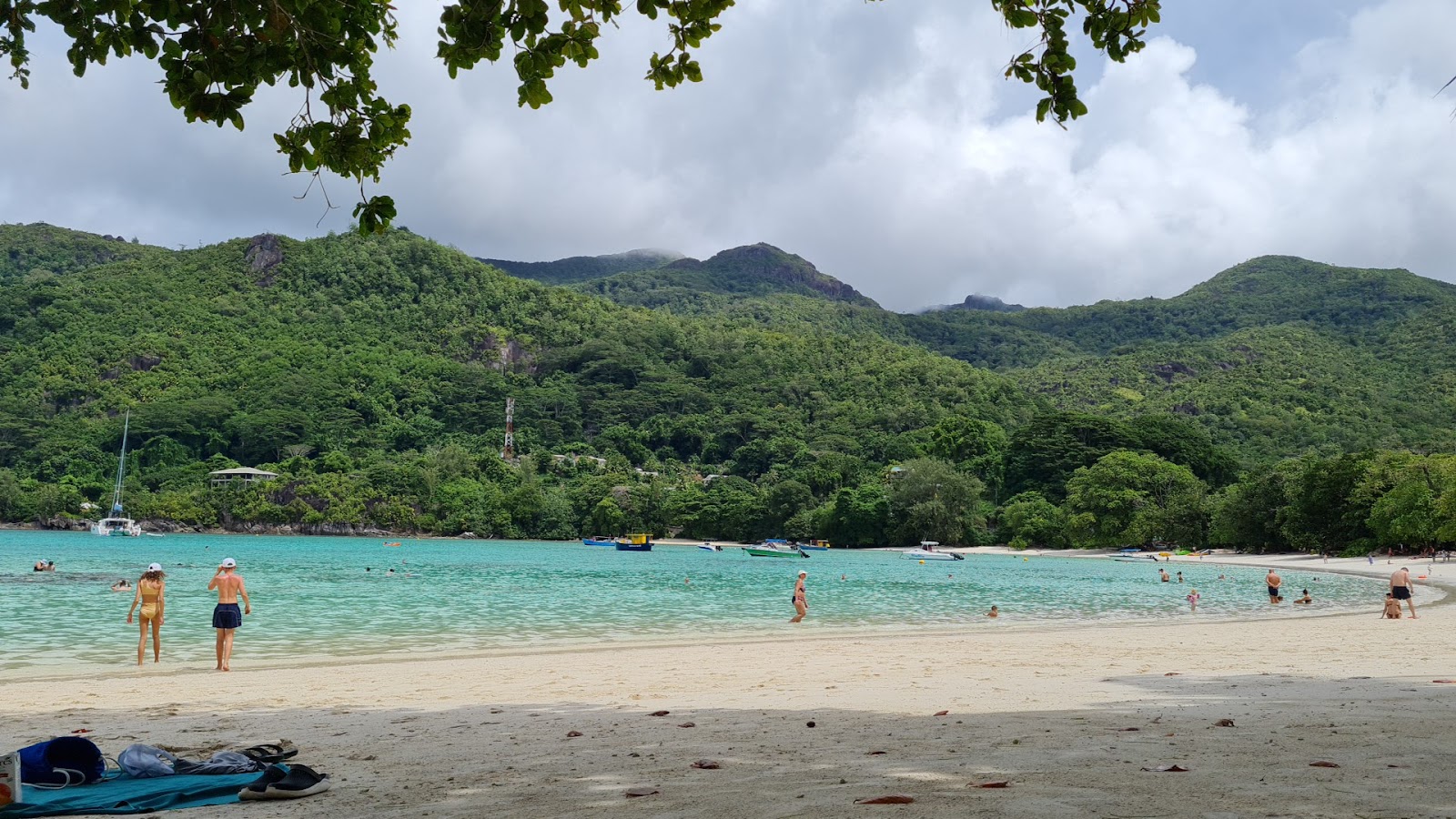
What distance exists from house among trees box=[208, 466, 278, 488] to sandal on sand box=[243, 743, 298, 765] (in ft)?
395

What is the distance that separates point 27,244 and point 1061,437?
586ft

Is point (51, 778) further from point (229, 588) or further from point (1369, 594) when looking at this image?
point (1369, 594)

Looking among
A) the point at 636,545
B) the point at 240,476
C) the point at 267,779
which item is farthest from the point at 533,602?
the point at 240,476

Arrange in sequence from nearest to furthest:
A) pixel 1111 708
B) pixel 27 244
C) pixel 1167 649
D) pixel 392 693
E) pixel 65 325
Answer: pixel 1111 708, pixel 392 693, pixel 1167 649, pixel 65 325, pixel 27 244

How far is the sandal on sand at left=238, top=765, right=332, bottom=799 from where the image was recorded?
18.1 feet

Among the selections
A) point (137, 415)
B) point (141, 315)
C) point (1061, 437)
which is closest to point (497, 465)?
point (137, 415)

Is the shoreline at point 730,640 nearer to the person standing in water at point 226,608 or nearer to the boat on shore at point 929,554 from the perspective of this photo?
the person standing in water at point 226,608

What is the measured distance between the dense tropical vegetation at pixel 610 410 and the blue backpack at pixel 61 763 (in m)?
70.0

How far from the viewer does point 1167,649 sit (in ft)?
52.5

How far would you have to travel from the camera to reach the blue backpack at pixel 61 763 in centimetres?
570

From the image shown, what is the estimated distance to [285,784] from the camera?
5.61 m

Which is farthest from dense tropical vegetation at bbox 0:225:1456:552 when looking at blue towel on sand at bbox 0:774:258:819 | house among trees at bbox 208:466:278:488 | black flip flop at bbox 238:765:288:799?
blue towel on sand at bbox 0:774:258:819

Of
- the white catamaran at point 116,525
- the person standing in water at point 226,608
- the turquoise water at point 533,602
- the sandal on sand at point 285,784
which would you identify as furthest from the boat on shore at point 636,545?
the sandal on sand at point 285,784

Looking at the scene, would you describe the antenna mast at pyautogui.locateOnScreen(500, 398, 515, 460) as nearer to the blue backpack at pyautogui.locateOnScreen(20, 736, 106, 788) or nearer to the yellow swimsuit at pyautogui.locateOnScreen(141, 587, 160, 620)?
the yellow swimsuit at pyautogui.locateOnScreen(141, 587, 160, 620)
